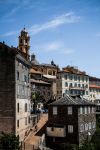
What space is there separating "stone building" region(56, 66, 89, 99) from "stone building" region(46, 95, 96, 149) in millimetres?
37073

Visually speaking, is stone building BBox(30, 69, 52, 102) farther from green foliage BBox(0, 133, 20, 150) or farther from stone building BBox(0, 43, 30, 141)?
green foliage BBox(0, 133, 20, 150)

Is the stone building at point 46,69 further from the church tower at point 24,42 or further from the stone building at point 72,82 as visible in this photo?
the church tower at point 24,42

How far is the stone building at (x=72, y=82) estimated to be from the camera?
348 feet

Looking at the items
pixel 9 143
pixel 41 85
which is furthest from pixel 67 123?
pixel 41 85

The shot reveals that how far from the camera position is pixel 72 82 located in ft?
358

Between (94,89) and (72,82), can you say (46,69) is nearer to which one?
(72,82)

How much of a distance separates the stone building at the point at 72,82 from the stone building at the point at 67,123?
37073mm

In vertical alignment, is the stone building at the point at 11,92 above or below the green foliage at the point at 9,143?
above

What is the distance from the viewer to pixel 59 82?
10625 centimetres

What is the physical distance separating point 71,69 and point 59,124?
49487 mm

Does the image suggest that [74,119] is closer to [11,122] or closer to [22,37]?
[11,122]

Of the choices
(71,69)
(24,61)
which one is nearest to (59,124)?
(24,61)

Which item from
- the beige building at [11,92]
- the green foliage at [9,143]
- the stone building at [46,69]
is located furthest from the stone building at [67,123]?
the stone building at [46,69]

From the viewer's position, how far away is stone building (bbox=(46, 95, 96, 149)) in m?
62.5
